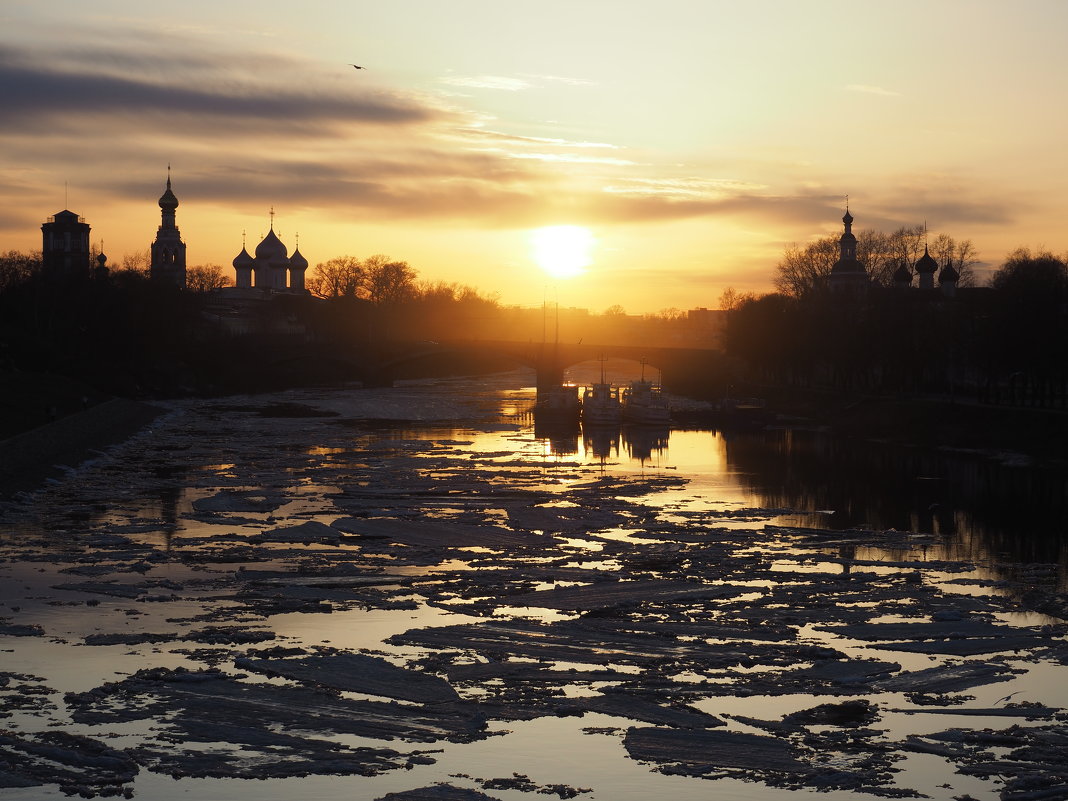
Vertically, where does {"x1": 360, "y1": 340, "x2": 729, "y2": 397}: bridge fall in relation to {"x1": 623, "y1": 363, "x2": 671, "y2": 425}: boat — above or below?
above

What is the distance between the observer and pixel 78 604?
24.4 meters

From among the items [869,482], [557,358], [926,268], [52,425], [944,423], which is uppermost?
[926,268]

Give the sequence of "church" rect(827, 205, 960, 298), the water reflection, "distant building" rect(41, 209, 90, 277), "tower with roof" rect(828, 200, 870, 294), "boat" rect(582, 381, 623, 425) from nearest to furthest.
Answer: the water reflection → "boat" rect(582, 381, 623, 425) → "church" rect(827, 205, 960, 298) → "tower with roof" rect(828, 200, 870, 294) → "distant building" rect(41, 209, 90, 277)

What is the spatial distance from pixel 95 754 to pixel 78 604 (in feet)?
29.7

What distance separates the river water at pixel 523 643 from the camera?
52.4ft

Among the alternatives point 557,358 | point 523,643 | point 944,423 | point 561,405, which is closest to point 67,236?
point 557,358

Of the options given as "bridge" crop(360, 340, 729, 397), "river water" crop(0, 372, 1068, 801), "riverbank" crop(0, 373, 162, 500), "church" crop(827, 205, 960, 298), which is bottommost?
"river water" crop(0, 372, 1068, 801)

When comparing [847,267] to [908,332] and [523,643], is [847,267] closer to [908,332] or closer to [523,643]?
[908,332]

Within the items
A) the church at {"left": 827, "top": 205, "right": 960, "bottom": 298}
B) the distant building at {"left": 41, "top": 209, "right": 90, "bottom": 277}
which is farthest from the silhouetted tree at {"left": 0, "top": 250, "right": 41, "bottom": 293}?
the church at {"left": 827, "top": 205, "right": 960, "bottom": 298}

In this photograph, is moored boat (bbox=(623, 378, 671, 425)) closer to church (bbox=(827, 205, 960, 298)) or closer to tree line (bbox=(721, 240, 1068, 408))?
tree line (bbox=(721, 240, 1068, 408))

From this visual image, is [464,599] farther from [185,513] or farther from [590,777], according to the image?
[185,513]

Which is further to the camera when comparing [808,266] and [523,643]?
[808,266]

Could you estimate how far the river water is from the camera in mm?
15961

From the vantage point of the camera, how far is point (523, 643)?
70.1 ft
